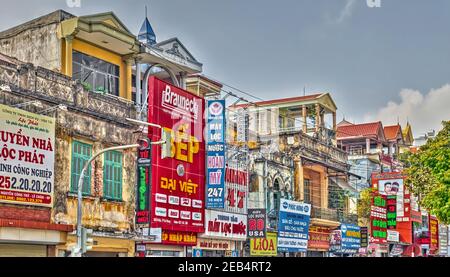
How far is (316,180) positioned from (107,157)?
22382mm

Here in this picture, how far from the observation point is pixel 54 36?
28125 mm

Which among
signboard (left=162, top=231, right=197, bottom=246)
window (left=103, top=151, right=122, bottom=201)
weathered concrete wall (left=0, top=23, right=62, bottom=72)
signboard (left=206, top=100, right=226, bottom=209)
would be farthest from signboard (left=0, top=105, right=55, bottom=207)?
signboard (left=206, top=100, right=226, bottom=209)

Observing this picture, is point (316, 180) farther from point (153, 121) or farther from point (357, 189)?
point (153, 121)

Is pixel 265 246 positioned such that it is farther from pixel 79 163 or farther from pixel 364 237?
pixel 79 163

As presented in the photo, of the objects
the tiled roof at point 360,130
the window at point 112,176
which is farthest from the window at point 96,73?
the tiled roof at point 360,130

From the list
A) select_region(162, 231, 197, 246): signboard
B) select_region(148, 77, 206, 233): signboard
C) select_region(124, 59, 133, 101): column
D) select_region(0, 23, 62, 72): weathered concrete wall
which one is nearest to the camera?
select_region(0, 23, 62, 72): weathered concrete wall

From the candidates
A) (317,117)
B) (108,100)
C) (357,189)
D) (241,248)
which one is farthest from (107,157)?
(357,189)

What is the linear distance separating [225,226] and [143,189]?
6835 mm

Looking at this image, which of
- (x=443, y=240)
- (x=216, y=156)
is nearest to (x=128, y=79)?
(x=216, y=156)

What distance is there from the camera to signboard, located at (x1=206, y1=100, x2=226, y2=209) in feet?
106

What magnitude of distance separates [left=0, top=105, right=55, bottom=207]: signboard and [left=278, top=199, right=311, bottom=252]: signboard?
1724cm

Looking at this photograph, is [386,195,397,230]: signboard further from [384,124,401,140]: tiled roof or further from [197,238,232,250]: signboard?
[197,238,232,250]: signboard

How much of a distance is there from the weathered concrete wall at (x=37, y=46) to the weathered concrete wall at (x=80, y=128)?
2.34 meters

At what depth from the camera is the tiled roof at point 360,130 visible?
60.3 metres
